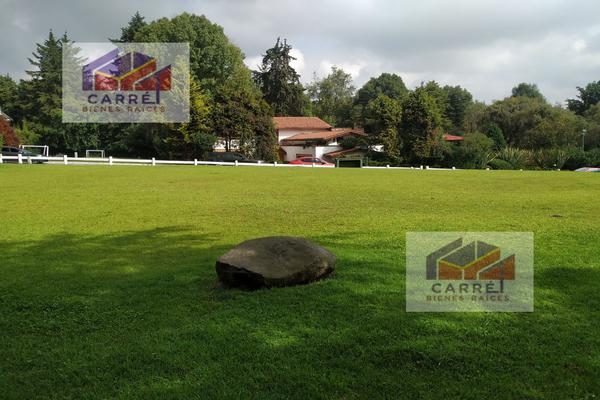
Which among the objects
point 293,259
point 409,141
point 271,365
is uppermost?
point 409,141

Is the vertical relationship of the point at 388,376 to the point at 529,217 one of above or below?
below

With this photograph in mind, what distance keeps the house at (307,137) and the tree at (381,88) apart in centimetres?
1619

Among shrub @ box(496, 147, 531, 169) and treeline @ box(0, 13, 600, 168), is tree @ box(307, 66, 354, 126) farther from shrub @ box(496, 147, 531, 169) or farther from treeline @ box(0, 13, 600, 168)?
shrub @ box(496, 147, 531, 169)

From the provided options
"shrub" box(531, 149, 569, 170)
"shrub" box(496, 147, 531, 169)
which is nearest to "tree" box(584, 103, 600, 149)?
"shrub" box(531, 149, 569, 170)

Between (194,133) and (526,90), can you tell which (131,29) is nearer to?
(194,133)

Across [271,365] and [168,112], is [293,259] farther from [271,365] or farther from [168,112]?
[168,112]

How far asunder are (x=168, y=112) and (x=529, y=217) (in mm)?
40063

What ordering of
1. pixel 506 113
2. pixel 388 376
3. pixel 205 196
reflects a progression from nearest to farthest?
1. pixel 388 376
2. pixel 205 196
3. pixel 506 113

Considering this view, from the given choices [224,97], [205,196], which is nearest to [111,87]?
[224,97]

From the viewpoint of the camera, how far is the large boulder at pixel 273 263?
5.34 m

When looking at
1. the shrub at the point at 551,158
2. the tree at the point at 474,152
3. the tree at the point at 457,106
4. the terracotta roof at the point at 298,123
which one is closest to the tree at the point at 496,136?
the tree at the point at 474,152

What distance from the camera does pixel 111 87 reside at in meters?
46.4

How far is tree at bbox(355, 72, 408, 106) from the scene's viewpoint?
76.6 metres

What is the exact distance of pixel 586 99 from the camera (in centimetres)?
7700
